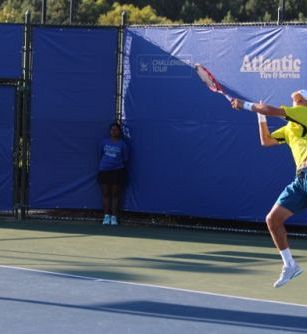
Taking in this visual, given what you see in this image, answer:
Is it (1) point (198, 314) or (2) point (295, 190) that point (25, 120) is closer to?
(2) point (295, 190)

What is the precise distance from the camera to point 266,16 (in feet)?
153

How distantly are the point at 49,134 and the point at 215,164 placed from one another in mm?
2854

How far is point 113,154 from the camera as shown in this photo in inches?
543

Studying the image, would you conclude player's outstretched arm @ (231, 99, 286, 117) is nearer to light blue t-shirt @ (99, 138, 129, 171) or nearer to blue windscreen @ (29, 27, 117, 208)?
light blue t-shirt @ (99, 138, 129, 171)

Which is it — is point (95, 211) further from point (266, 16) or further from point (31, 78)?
point (266, 16)

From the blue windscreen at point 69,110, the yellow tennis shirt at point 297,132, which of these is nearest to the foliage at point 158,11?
the blue windscreen at point 69,110

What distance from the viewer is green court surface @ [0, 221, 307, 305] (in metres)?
8.84

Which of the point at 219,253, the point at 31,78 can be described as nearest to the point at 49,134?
the point at 31,78

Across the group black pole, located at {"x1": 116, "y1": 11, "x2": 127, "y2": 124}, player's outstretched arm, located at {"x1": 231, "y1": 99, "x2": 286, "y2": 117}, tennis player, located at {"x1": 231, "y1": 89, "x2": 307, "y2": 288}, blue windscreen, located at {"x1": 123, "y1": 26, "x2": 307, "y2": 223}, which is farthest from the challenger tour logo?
player's outstretched arm, located at {"x1": 231, "y1": 99, "x2": 286, "y2": 117}

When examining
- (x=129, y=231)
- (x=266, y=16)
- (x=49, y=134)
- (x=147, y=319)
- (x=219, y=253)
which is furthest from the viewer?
(x=266, y=16)

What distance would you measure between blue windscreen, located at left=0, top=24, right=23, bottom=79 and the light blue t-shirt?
1.83 meters

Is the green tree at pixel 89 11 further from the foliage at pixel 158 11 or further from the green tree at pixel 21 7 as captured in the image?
the green tree at pixel 21 7

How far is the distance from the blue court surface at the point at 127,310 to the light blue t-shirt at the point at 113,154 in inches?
205

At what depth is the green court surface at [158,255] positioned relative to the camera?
8836 mm
